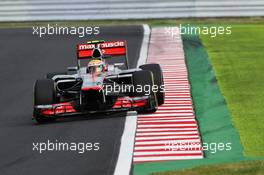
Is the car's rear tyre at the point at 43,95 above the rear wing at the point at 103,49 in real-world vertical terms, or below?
below

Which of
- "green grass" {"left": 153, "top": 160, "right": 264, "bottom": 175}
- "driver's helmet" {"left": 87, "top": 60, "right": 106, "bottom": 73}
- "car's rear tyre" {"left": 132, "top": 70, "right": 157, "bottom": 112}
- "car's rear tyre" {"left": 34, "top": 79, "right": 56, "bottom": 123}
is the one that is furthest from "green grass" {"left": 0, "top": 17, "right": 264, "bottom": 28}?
"green grass" {"left": 153, "top": 160, "right": 264, "bottom": 175}

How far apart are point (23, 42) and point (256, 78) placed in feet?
39.8

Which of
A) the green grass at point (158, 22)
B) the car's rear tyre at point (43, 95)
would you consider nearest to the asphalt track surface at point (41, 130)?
Answer: the car's rear tyre at point (43, 95)

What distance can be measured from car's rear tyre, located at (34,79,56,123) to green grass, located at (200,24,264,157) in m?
3.56

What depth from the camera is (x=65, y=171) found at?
10.6m

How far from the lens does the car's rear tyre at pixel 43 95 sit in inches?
587

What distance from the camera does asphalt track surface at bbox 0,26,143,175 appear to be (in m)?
10.9

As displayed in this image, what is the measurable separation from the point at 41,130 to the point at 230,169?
198 inches

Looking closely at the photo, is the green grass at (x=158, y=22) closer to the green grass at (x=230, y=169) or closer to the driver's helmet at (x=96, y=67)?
the driver's helmet at (x=96, y=67)

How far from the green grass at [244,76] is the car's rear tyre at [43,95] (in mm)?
3562

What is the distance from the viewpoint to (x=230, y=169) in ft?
33.1

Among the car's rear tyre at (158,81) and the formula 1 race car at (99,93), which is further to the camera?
the car's rear tyre at (158,81)

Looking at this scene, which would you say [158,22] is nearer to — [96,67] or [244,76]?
[244,76]

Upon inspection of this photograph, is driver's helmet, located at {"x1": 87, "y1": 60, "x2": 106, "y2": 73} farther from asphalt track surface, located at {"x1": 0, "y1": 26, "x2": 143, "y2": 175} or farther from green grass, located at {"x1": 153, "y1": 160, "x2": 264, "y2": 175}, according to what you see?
green grass, located at {"x1": 153, "y1": 160, "x2": 264, "y2": 175}
